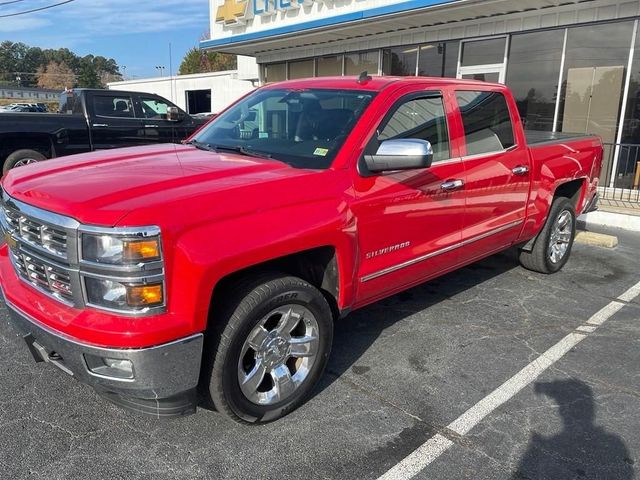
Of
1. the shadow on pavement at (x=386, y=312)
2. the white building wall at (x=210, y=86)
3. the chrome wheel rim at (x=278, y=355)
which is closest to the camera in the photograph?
the chrome wheel rim at (x=278, y=355)

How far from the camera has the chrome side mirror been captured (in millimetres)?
3158

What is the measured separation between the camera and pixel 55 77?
128375 millimetres

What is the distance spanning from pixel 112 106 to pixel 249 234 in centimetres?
909

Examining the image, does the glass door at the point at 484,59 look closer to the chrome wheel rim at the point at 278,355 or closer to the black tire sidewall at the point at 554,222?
the black tire sidewall at the point at 554,222

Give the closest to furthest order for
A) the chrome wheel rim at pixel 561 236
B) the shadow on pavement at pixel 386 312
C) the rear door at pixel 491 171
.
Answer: the shadow on pavement at pixel 386 312
the rear door at pixel 491 171
the chrome wheel rim at pixel 561 236

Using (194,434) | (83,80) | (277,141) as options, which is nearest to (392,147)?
(277,141)

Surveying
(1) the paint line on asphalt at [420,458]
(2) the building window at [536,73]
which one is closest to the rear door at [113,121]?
(2) the building window at [536,73]

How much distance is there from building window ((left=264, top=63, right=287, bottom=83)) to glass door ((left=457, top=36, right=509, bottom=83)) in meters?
7.17

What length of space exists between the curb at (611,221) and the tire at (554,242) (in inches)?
108

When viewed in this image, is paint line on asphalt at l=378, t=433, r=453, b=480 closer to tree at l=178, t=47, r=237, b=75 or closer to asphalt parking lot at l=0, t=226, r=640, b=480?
asphalt parking lot at l=0, t=226, r=640, b=480

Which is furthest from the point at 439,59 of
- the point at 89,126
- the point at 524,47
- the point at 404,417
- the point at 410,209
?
the point at 404,417

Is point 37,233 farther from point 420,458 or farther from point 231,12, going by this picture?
point 231,12

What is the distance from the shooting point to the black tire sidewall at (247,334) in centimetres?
270

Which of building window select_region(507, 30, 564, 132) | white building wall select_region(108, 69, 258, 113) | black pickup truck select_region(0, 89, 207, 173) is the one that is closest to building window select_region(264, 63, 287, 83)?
white building wall select_region(108, 69, 258, 113)
